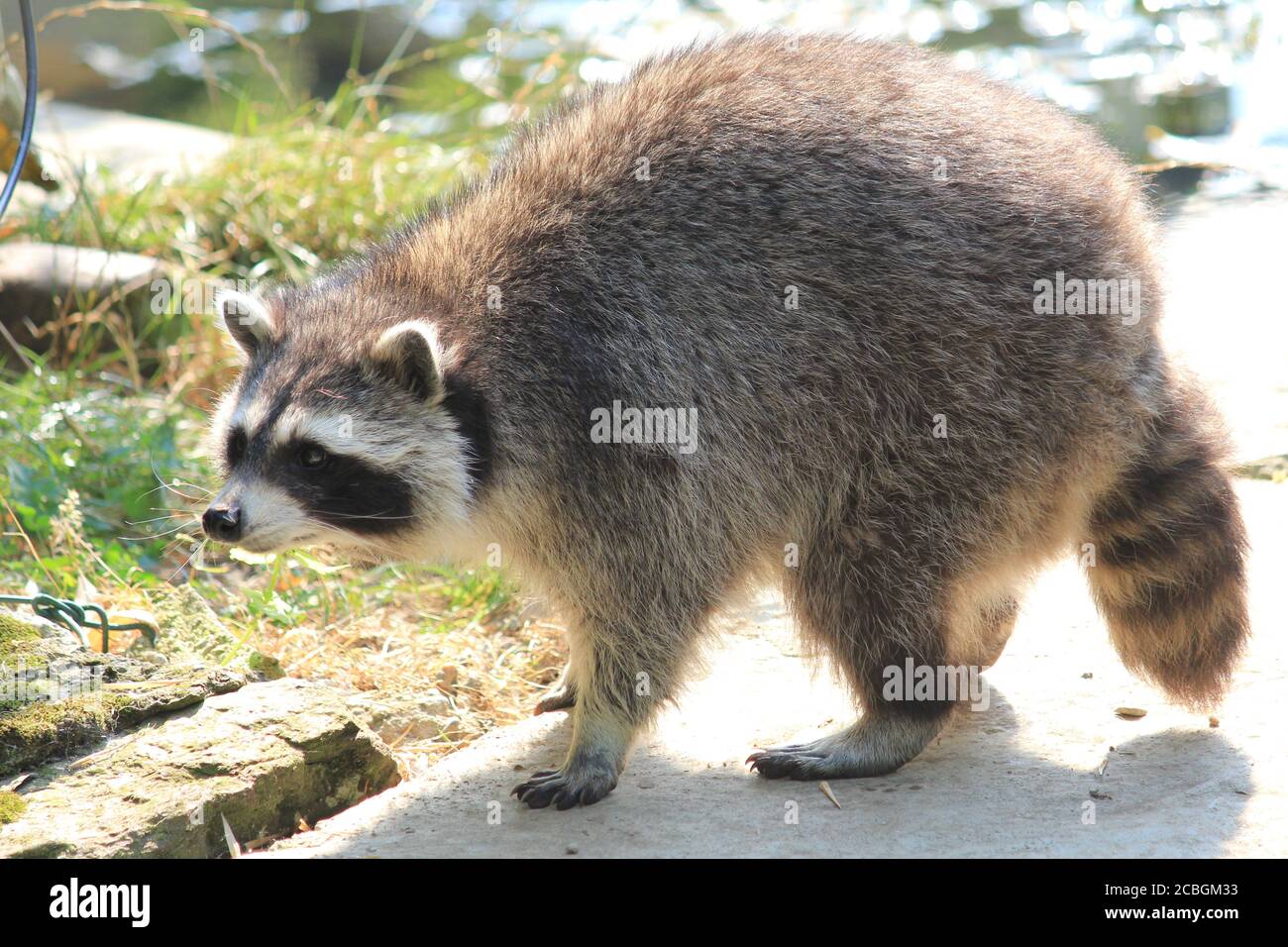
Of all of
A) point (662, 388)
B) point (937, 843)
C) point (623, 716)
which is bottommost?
point (937, 843)

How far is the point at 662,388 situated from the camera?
14.4 feet

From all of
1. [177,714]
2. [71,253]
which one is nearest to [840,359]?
[177,714]

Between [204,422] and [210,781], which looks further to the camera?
[204,422]

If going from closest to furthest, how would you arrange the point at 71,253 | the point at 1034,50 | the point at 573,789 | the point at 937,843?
the point at 937,843 → the point at 573,789 → the point at 71,253 → the point at 1034,50

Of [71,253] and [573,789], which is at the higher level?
[71,253]

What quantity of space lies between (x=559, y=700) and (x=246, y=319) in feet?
5.64

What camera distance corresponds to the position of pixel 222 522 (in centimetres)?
409

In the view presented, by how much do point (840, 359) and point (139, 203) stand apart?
5.36m

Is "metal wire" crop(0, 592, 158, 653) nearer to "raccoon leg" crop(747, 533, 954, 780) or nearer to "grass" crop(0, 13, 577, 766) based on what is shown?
"grass" crop(0, 13, 577, 766)

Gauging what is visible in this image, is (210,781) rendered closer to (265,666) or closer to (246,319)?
(265,666)

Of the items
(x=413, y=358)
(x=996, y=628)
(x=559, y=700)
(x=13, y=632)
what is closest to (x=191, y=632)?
(x=13, y=632)

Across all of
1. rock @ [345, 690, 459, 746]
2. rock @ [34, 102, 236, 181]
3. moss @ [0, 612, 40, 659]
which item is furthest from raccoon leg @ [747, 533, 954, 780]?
rock @ [34, 102, 236, 181]

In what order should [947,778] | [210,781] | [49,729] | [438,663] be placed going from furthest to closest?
[438,663], [947,778], [49,729], [210,781]

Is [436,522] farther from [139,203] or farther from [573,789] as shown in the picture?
[139,203]
